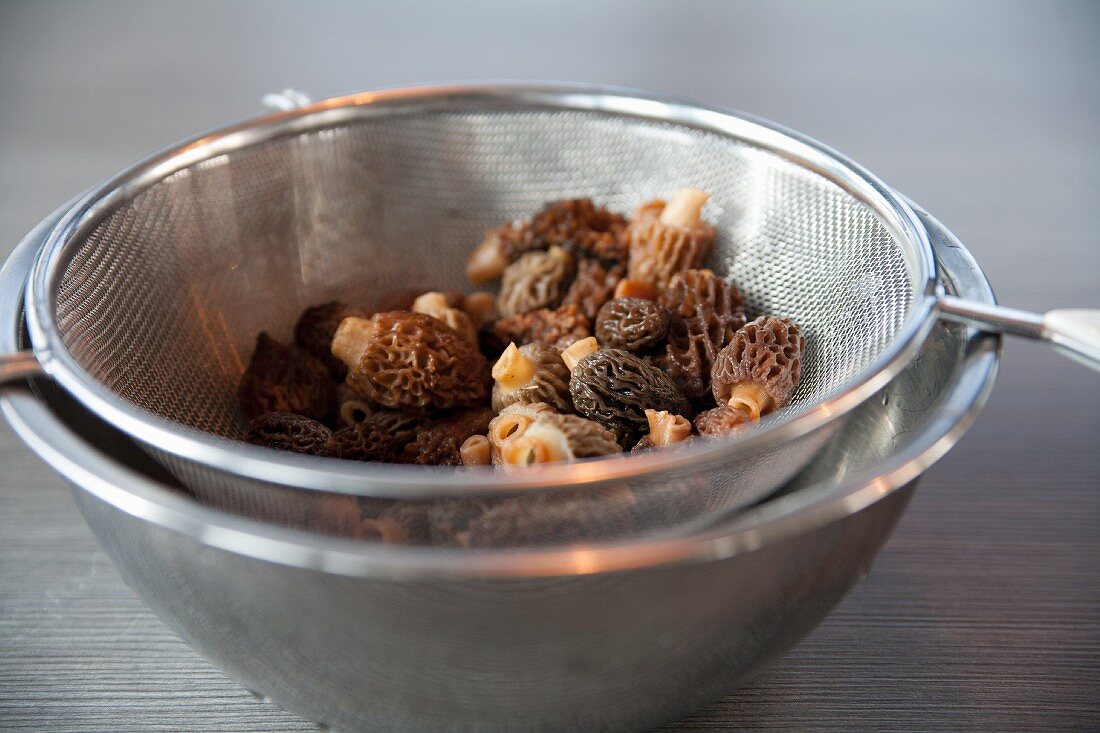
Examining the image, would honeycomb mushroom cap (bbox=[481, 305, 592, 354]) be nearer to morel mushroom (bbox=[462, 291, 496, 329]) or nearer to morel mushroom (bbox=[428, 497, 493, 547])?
morel mushroom (bbox=[462, 291, 496, 329])

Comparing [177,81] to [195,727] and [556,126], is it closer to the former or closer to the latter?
[556,126]

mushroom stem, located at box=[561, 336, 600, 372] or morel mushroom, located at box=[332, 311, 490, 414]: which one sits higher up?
mushroom stem, located at box=[561, 336, 600, 372]

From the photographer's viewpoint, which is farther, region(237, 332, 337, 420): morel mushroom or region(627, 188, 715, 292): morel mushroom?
region(627, 188, 715, 292): morel mushroom

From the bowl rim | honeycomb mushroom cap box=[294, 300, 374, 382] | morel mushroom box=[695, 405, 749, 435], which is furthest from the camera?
honeycomb mushroom cap box=[294, 300, 374, 382]

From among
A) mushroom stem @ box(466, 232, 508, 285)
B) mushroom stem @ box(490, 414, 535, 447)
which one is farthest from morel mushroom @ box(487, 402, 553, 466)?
mushroom stem @ box(466, 232, 508, 285)

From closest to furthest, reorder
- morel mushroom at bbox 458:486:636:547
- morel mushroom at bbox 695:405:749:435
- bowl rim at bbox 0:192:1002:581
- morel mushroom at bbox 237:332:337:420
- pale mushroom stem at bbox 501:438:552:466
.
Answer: bowl rim at bbox 0:192:1002:581, morel mushroom at bbox 458:486:636:547, pale mushroom stem at bbox 501:438:552:466, morel mushroom at bbox 695:405:749:435, morel mushroom at bbox 237:332:337:420

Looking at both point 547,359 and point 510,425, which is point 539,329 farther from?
point 510,425

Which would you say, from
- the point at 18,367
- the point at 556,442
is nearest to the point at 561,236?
the point at 556,442

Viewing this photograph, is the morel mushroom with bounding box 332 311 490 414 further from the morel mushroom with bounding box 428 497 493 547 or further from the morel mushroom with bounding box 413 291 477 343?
the morel mushroom with bounding box 428 497 493 547
